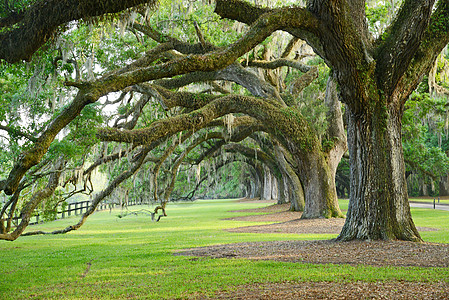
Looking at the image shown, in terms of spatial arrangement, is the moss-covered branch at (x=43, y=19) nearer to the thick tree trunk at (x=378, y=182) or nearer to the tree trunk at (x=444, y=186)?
the thick tree trunk at (x=378, y=182)

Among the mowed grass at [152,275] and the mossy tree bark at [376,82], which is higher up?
the mossy tree bark at [376,82]

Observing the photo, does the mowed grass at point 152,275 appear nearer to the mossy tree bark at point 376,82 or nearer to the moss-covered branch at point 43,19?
the mossy tree bark at point 376,82

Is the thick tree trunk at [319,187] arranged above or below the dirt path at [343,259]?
above

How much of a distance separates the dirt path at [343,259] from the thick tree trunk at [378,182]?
439 millimetres

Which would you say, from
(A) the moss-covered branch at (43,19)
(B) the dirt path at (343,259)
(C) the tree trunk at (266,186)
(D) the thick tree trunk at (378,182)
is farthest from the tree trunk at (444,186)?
(A) the moss-covered branch at (43,19)

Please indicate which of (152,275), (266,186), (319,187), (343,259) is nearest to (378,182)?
(343,259)

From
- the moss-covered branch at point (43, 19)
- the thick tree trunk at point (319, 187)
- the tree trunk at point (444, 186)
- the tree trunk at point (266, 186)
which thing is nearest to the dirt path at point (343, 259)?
the thick tree trunk at point (319, 187)

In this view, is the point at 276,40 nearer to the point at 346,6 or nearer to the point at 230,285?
the point at 346,6

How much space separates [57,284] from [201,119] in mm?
6862

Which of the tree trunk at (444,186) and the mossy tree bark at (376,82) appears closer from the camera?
the mossy tree bark at (376,82)

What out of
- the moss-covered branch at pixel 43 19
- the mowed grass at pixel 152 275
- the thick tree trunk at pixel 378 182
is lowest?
the mowed grass at pixel 152 275

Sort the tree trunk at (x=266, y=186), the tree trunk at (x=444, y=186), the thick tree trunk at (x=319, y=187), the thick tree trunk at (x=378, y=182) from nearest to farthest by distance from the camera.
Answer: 1. the thick tree trunk at (x=378, y=182)
2. the thick tree trunk at (x=319, y=187)
3. the tree trunk at (x=444, y=186)
4. the tree trunk at (x=266, y=186)

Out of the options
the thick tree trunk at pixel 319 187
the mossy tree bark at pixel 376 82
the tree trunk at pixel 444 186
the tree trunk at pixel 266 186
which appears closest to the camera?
the mossy tree bark at pixel 376 82

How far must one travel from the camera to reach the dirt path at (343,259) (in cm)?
494
